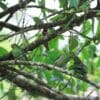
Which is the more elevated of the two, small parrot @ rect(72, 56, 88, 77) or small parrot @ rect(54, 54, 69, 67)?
small parrot @ rect(54, 54, 69, 67)

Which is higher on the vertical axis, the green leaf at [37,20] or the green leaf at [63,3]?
the green leaf at [63,3]

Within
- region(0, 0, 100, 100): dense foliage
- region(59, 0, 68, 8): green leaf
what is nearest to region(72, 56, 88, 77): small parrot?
region(0, 0, 100, 100): dense foliage

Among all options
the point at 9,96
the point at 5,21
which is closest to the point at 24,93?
the point at 9,96

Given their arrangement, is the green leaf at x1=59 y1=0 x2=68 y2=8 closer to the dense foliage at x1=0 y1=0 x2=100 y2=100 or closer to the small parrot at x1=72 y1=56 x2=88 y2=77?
the dense foliage at x1=0 y1=0 x2=100 y2=100

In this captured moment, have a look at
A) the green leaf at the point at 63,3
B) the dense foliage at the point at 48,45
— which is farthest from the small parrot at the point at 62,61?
the green leaf at the point at 63,3

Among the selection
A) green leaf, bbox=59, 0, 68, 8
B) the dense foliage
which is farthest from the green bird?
green leaf, bbox=59, 0, 68, 8

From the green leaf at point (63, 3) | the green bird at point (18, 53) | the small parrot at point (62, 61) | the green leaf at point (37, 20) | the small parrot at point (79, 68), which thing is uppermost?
the green leaf at point (63, 3)

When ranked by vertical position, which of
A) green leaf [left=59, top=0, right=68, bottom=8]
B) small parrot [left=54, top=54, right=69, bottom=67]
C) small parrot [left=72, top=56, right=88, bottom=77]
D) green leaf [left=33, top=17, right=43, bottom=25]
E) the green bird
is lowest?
small parrot [left=72, top=56, right=88, bottom=77]

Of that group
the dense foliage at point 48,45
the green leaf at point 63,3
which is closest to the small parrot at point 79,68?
the dense foliage at point 48,45

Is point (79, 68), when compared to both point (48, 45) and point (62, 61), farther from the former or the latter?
point (48, 45)

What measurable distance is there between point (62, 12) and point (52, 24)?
0.03 meters

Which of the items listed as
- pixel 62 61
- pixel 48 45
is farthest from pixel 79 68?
pixel 48 45

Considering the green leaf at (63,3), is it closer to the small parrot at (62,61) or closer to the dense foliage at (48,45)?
the dense foliage at (48,45)

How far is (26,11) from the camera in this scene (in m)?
0.71
